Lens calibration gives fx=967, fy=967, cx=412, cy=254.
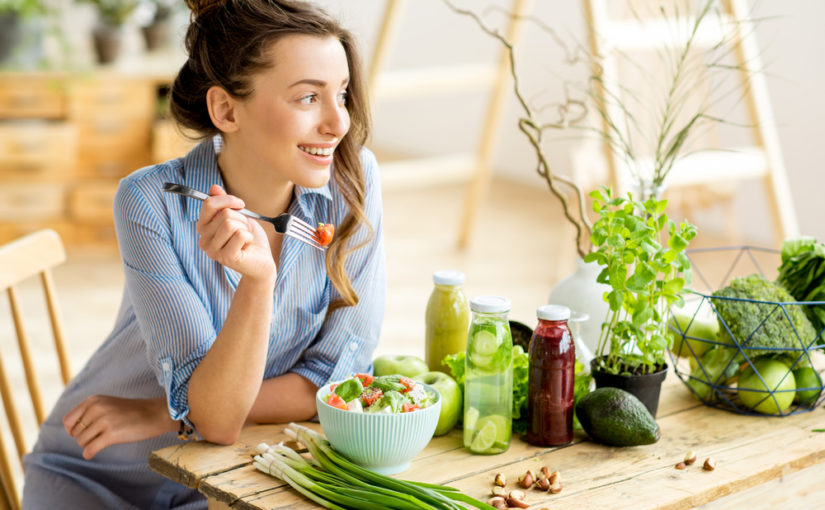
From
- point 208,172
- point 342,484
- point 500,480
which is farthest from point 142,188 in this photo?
point 500,480

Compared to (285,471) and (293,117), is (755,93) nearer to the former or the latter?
(293,117)

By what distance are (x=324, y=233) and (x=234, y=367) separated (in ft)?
0.84

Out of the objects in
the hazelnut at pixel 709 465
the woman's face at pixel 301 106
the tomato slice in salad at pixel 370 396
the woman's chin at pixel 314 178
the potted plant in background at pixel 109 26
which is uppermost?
the potted plant in background at pixel 109 26

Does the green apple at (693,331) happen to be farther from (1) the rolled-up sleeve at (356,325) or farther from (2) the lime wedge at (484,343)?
(1) the rolled-up sleeve at (356,325)

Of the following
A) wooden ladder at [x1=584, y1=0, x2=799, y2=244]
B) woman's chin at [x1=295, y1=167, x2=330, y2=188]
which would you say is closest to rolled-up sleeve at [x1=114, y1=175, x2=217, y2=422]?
woman's chin at [x1=295, y1=167, x2=330, y2=188]

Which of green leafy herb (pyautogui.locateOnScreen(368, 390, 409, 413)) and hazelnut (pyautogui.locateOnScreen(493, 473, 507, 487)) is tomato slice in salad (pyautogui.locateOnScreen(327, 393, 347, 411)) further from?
hazelnut (pyautogui.locateOnScreen(493, 473, 507, 487))

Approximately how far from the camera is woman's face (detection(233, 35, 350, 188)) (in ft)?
4.66

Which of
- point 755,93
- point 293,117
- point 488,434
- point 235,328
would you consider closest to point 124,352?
point 235,328

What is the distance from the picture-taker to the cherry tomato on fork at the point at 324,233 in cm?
148

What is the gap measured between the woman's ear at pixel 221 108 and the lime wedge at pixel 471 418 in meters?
0.57

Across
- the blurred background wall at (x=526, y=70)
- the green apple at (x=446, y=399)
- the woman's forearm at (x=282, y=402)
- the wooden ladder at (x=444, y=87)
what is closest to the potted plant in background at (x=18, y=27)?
the blurred background wall at (x=526, y=70)

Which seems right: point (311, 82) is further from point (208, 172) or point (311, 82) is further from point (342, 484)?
point (342, 484)

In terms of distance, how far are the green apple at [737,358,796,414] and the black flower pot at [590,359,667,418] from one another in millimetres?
139

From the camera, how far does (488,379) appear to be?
129 cm
